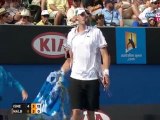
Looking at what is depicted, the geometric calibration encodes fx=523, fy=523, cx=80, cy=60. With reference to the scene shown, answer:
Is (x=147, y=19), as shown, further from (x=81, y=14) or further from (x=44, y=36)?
(x=81, y=14)

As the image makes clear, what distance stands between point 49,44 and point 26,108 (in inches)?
46.9

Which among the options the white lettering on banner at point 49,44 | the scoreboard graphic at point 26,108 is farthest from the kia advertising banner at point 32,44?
the scoreboard graphic at point 26,108

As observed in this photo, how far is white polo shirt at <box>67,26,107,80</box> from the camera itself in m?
7.13

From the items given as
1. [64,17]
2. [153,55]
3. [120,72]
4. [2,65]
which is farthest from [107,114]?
[64,17]

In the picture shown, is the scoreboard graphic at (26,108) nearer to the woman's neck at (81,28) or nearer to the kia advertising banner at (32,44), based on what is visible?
the kia advertising banner at (32,44)

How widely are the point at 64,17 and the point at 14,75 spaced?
274cm

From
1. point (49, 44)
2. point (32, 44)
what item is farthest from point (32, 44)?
point (49, 44)

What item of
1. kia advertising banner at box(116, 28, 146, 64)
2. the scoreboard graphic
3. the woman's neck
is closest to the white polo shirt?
the woman's neck

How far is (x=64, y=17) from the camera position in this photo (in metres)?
11.1

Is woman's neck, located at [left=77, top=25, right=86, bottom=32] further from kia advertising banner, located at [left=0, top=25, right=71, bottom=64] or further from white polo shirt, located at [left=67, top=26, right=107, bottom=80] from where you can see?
kia advertising banner, located at [left=0, top=25, right=71, bottom=64]

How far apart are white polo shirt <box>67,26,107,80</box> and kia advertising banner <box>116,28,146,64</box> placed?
85.5 inches

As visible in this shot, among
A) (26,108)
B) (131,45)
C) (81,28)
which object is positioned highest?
(81,28)

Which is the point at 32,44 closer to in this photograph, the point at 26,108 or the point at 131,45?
the point at 26,108

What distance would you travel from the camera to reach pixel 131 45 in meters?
9.47
